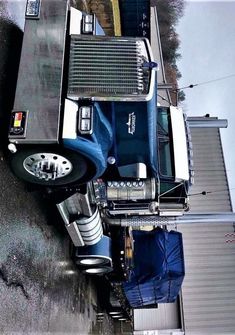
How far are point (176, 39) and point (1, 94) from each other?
770cm

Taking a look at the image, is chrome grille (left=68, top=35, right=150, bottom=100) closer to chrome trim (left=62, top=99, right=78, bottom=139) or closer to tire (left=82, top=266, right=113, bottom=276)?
chrome trim (left=62, top=99, right=78, bottom=139)

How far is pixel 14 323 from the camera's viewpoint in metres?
4.66

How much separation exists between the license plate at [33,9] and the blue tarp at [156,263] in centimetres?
461

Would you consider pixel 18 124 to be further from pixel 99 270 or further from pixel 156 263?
pixel 156 263

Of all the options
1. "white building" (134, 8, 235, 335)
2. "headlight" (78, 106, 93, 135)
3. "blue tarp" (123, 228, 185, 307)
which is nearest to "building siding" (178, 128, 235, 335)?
"white building" (134, 8, 235, 335)

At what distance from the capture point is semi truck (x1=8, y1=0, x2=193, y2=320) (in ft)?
14.0

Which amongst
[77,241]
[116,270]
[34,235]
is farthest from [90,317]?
[34,235]

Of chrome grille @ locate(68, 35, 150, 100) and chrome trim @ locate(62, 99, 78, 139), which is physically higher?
chrome grille @ locate(68, 35, 150, 100)

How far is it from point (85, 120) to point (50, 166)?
2.23 feet

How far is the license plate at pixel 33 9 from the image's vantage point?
4.76m

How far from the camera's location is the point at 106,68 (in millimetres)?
4520

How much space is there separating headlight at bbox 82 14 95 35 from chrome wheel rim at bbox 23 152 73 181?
5.05 feet

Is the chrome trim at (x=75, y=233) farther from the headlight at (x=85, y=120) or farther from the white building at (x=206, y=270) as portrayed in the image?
the white building at (x=206, y=270)

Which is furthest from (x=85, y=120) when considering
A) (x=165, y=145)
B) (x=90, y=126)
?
(x=165, y=145)
